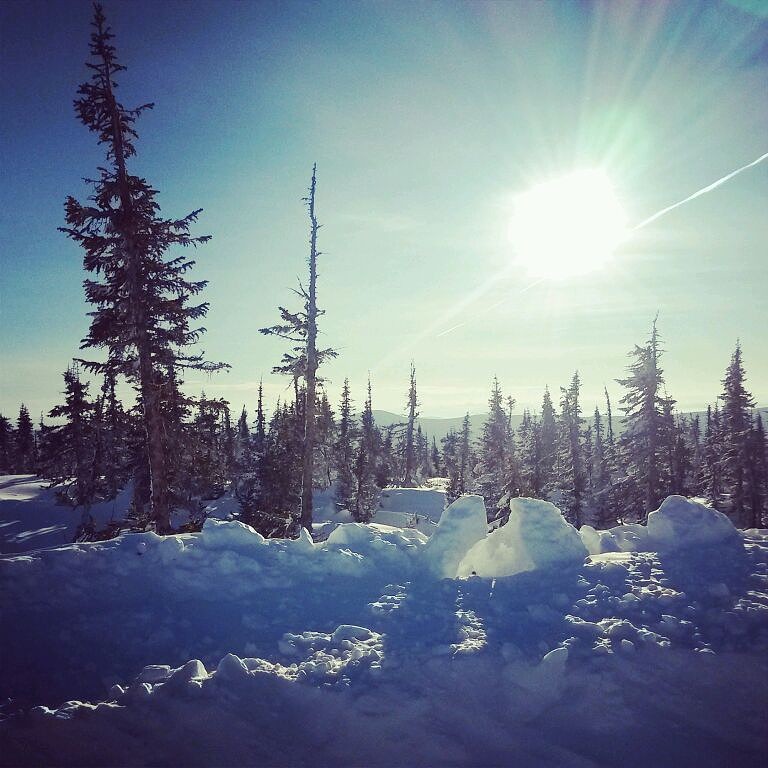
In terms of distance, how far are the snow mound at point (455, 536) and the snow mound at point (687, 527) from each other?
295 cm

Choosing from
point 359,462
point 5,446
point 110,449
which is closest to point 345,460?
point 359,462

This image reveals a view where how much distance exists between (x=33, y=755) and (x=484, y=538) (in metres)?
6.75

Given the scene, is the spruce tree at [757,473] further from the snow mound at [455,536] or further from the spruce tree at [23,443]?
the spruce tree at [23,443]

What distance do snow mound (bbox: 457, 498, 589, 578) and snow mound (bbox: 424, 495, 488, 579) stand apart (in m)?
0.20

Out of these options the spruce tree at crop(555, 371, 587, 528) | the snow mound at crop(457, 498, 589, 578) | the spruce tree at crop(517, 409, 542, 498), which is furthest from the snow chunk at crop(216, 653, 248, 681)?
the spruce tree at crop(555, 371, 587, 528)

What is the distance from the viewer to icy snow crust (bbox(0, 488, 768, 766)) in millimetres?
4094

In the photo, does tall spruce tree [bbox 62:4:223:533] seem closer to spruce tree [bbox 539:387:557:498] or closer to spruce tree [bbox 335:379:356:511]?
spruce tree [bbox 335:379:356:511]

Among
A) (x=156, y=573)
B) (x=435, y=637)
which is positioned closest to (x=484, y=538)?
(x=435, y=637)

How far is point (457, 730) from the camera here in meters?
4.34

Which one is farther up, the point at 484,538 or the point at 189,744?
the point at 484,538

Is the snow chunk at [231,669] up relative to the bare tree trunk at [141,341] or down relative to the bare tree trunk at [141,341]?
down

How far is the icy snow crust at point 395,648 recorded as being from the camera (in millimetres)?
4094

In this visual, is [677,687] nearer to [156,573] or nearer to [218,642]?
[218,642]

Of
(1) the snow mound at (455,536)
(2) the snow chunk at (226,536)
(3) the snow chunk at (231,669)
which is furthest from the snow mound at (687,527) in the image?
(2) the snow chunk at (226,536)
